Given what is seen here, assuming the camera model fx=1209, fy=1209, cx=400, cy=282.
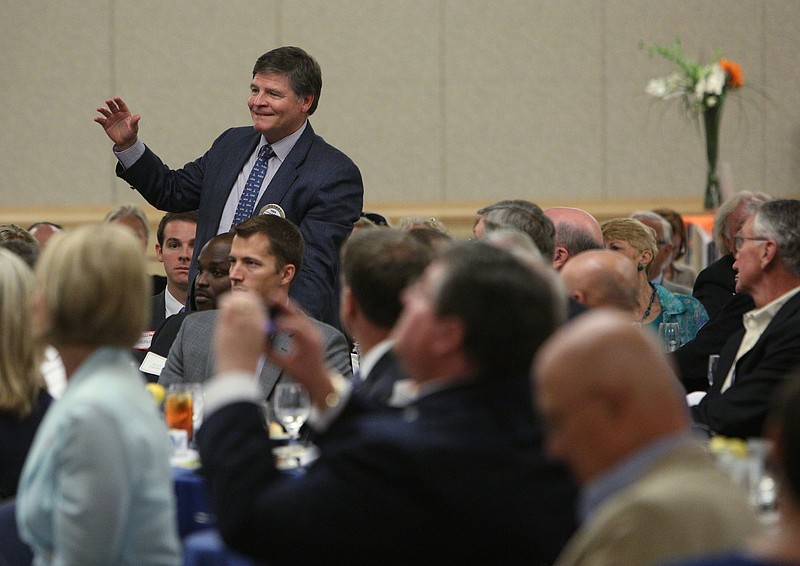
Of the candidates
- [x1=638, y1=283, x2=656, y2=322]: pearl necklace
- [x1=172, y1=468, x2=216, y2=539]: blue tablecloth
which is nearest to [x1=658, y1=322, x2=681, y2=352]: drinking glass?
[x1=638, y1=283, x2=656, y2=322]: pearl necklace

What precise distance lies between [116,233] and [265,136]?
290 cm

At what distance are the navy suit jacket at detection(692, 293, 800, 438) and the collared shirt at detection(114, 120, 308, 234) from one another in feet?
6.63

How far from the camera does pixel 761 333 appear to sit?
3.85 meters

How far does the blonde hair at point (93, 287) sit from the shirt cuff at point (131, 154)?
2.81m

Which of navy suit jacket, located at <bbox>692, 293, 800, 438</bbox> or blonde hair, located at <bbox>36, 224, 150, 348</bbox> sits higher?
blonde hair, located at <bbox>36, 224, 150, 348</bbox>

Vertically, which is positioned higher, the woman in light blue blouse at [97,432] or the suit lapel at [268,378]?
the woman in light blue blouse at [97,432]

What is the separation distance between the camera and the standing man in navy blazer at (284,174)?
4738 mm

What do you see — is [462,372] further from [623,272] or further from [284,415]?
[623,272]

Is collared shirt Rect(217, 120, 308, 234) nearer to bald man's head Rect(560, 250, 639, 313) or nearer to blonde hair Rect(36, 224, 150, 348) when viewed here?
bald man's head Rect(560, 250, 639, 313)

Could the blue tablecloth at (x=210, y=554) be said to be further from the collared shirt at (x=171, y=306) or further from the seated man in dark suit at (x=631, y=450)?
the collared shirt at (x=171, y=306)

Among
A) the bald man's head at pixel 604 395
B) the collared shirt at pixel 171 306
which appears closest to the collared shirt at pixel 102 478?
the bald man's head at pixel 604 395

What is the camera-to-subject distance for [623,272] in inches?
130

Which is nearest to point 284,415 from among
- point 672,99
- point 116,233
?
point 116,233

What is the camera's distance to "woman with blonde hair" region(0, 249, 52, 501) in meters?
2.45
